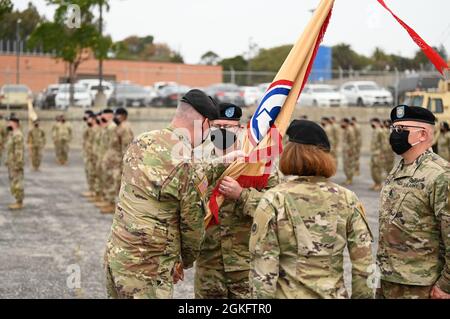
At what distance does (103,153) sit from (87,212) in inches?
53.2

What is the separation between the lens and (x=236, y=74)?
3192 centimetres

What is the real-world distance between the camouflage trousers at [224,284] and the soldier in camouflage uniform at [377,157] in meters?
13.1

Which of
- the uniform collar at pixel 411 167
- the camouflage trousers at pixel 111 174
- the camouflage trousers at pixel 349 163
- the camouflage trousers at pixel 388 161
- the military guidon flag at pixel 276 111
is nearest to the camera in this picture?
the uniform collar at pixel 411 167

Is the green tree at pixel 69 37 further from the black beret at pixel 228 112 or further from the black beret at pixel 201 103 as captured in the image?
the black beret at pixel 201 103

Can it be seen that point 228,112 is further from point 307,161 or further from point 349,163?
point 349,163

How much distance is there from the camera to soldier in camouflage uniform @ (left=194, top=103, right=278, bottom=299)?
5.39 m

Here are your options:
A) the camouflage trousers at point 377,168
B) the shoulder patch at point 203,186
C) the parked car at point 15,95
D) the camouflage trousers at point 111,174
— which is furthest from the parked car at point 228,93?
the shoulder patch at point 203,186

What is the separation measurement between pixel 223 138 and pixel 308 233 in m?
1.73

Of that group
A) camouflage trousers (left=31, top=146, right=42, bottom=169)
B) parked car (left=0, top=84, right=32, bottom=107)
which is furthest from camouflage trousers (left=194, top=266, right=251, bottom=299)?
parked car (left=0, top=84, right=32, bottom=107)

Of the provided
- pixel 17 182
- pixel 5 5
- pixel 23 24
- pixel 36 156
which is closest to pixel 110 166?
pixel 17 182

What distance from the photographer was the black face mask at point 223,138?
5.36 meters

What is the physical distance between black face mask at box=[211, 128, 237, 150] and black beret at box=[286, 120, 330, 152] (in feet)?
4.72
